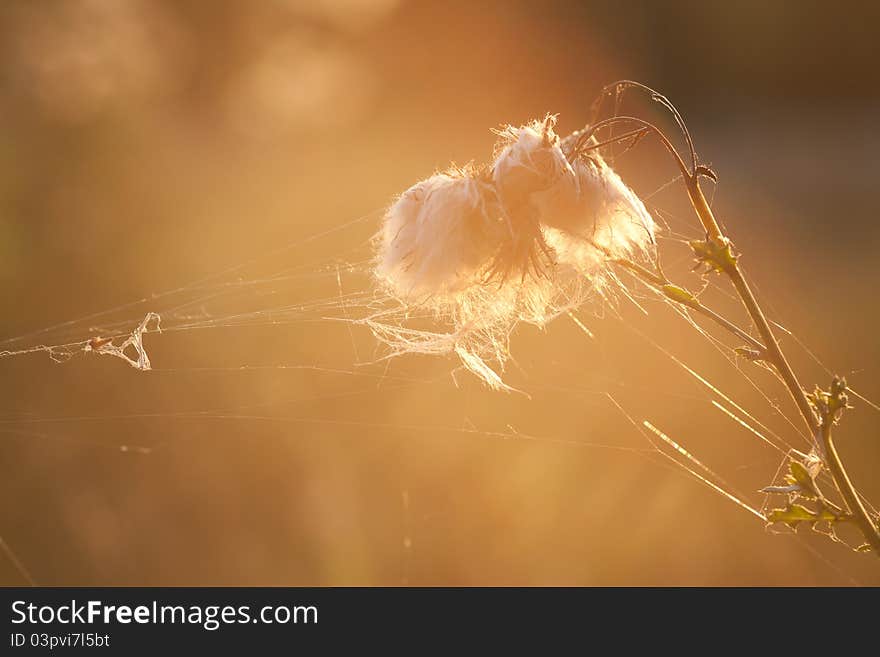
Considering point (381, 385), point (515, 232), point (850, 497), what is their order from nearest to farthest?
point (850, 497) → point (515, 232) → point (381, 385)

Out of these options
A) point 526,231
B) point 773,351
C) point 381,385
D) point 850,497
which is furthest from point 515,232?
point 381,385

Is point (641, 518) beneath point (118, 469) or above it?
beneath

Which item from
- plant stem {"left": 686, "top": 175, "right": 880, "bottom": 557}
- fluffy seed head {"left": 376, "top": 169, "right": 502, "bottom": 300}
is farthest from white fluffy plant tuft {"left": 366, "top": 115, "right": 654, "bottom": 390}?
plant stem {"left": 686, "top": 175, "right": 880, "bottom": 557}

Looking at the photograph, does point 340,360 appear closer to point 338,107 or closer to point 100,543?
point 100,543

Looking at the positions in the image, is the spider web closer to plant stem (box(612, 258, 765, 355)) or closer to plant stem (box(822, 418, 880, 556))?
plant stem (box(612, 258, 765, 355))

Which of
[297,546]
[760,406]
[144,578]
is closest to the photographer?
[144,578]

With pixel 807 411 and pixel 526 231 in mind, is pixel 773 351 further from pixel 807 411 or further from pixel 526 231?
pixel 526 231

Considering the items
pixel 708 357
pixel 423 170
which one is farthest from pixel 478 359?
pixel 423 170

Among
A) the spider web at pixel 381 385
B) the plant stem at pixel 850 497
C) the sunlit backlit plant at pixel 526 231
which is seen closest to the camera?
the plant stem at pixel 850 497

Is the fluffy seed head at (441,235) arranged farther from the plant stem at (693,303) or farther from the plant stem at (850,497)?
the plant stem at (850,497)

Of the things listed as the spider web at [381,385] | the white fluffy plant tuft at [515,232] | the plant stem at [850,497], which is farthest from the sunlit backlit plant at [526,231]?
the spider web at [381,385]

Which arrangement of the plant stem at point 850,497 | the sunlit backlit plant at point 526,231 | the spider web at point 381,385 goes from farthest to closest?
the spider web at point 381,385 → the sunlit backlit plant at point 526,231 → the plant stem at point 850,497
